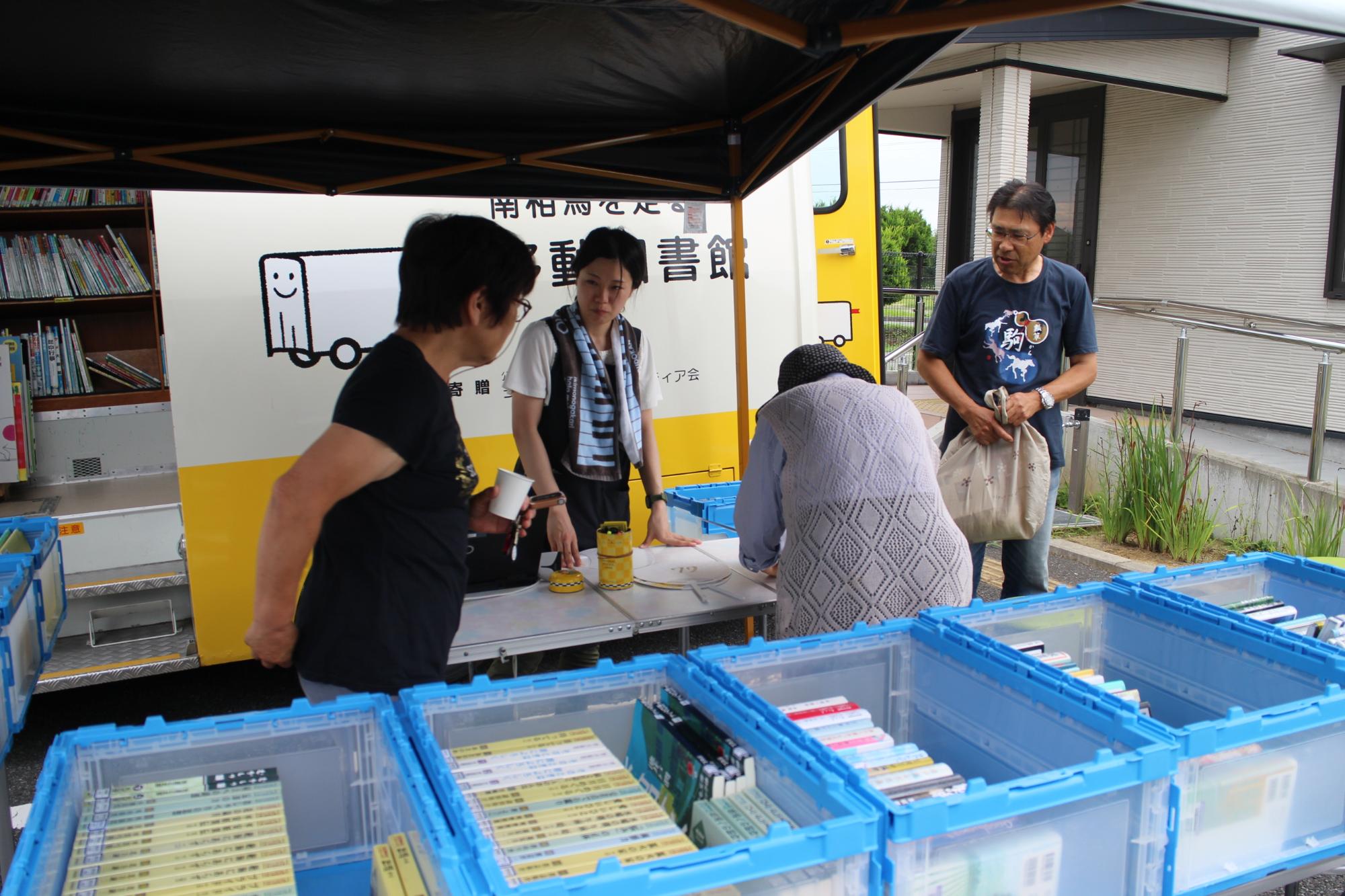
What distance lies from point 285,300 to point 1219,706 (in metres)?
3.42

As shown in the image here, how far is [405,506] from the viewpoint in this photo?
6.05 ft

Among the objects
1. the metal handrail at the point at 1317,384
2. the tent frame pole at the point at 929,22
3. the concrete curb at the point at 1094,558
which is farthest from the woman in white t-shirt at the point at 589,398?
the metal handrail at the point at 1317,384

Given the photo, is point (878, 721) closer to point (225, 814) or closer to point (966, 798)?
point (966, 798)

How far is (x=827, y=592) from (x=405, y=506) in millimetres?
1019

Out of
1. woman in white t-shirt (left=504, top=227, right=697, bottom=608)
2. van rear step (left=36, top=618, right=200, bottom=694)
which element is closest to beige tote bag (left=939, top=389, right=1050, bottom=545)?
woman in white t-shirt (left=504, top=227, right=697, bottom=608)

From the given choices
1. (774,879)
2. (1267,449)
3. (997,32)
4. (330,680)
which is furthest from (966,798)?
(1267,449)

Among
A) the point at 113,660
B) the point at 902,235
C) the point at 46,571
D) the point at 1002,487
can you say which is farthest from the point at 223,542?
the point at 902,235

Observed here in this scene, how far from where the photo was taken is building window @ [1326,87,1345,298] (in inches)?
291

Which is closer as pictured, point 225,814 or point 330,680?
point 225,814

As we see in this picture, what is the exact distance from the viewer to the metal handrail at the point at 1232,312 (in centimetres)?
755

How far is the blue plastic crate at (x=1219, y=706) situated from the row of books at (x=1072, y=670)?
0.22 feet

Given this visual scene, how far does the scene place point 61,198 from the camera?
4.89 m

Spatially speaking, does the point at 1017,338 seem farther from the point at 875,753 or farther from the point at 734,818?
the point at 734,818

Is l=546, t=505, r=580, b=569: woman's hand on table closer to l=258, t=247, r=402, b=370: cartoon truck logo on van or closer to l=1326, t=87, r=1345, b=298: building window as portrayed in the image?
l=258, t=247, r=402, b=370: cartoon truck logo on van
